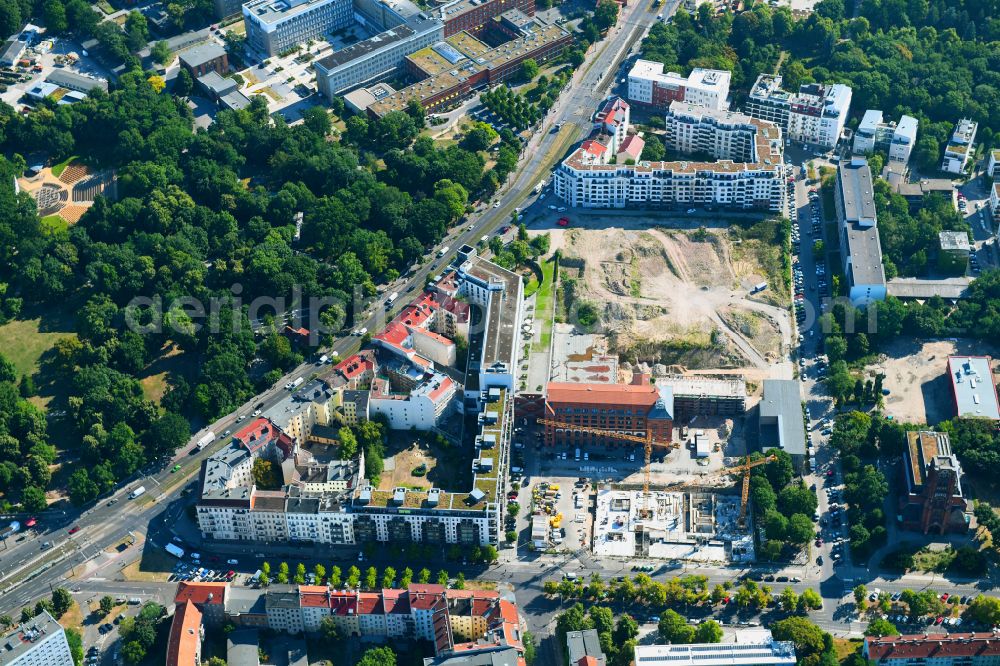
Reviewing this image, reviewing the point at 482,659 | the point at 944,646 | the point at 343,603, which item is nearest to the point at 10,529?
the point at 343,603

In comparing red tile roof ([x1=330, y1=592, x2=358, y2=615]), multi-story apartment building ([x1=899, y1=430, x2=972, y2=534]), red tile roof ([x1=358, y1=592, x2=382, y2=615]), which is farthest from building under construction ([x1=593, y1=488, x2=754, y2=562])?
red tile roof ([x1=330, y1=592, x2=358, y2=615])

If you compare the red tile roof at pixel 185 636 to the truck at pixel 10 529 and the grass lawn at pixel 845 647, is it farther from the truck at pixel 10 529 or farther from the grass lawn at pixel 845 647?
the grass lawn at pixel 845 647

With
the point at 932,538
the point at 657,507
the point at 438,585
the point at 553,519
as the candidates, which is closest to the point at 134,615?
the point at 438,585

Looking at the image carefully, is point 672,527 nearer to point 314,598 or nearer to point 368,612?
point 368,612

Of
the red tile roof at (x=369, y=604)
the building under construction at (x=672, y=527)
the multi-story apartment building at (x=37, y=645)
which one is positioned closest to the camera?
the multi-story apartment building at (x=37, y=645)

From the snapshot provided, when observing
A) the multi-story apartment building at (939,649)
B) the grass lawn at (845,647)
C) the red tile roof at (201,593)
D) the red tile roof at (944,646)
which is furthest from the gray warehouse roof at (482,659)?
the red tile roof at (944,646)

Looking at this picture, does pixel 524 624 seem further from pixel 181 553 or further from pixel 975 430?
pixel 975 430
